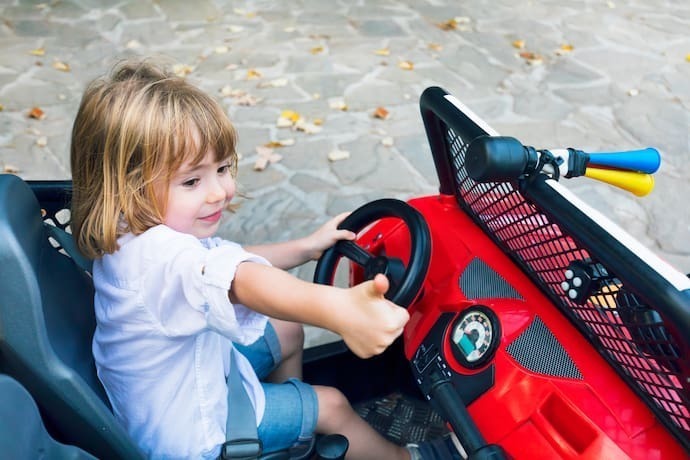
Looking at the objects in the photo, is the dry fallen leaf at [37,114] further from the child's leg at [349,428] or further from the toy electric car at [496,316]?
the child's leg at [349,428]

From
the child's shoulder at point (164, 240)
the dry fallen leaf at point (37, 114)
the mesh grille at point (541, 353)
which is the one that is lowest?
the dry fallen leaf at point (37, 114)

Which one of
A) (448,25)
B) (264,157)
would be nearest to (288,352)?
(264,157)

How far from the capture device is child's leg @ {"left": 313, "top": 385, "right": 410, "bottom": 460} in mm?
1473

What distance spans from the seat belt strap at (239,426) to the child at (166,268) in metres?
0.02

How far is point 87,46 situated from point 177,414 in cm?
372

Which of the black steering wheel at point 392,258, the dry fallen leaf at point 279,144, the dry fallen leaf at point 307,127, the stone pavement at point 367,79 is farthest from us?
the dry fallen leaf at point 307,127

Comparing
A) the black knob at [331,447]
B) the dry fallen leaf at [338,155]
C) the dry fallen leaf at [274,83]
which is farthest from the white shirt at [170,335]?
the dry fallen leaf at [274,83]

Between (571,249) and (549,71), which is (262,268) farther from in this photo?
(549,71)

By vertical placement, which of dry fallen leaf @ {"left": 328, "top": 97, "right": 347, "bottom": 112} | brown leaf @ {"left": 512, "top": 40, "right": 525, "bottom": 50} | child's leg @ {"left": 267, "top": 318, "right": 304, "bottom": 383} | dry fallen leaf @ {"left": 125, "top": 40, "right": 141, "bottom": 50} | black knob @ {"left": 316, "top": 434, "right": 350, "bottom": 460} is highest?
black knob @ {"left": 316, "top": 434, "right": 350, "bottom": 460}

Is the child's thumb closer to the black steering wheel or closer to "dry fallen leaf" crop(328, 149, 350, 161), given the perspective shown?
the black steering wheel

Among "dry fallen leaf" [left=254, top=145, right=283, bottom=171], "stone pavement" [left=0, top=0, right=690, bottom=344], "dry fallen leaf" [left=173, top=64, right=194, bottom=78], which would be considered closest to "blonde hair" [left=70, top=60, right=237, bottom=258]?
"stone pavement" [left=0, top=0, right=690, bottom=344]

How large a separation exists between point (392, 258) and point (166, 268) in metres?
0.41

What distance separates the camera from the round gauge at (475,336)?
1133 millimetres

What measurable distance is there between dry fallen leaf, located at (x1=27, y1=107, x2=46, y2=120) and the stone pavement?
0.04 m
